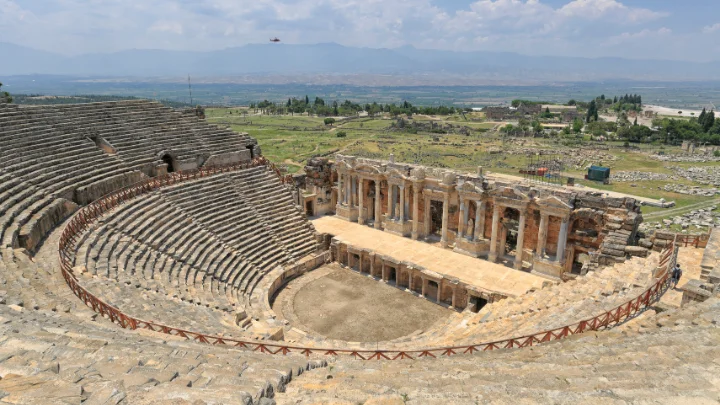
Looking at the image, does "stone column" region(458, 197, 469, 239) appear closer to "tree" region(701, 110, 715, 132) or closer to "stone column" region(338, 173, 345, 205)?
"stone column" region(338, 173, 345, 205)

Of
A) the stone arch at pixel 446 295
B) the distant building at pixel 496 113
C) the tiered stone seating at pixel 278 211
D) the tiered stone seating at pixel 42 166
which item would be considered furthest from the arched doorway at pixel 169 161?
the distant building at pixel 496 113

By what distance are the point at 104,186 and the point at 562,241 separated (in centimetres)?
2456

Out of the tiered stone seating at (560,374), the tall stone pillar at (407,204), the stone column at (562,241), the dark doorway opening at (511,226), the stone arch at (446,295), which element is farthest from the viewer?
the tall stone pillar at (407,204)

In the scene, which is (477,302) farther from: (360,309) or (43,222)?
(43,222)

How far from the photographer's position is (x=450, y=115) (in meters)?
146

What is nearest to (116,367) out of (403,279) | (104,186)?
(104,186)

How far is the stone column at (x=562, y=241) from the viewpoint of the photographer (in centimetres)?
2414

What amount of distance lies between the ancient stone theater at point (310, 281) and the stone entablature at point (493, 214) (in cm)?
13

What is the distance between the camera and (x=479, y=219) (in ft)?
89.7

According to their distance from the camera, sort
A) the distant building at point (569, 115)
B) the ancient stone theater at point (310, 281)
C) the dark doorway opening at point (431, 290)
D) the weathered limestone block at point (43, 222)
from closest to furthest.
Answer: the ancient stone theater at point (310, 281) < the weathered limestone block at point (43, 222) < the dark doorway opening at point (431, 290) < the distant building at point (569, 115)

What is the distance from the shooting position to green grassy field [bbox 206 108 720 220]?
55.3 meters

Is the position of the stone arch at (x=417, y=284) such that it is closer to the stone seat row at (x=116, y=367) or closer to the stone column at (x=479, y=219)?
the stone column at (x=479, y=219)

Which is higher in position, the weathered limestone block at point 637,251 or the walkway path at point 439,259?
the weathered limestone block at point 637,251

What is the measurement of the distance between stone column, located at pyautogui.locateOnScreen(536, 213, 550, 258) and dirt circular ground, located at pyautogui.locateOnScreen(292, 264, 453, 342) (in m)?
6.62
